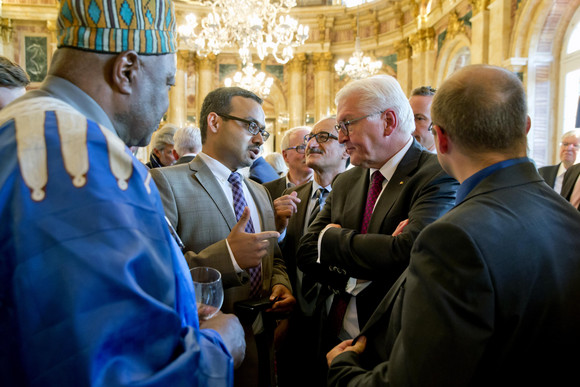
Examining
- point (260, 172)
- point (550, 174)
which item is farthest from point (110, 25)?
point (550, 174)

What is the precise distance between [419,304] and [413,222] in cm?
73

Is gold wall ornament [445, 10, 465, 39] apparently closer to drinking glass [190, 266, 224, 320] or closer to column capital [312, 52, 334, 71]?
column capital [312, 52, 334, 71]

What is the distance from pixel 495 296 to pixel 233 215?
1.51 meters

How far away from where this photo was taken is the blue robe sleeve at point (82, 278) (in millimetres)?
734

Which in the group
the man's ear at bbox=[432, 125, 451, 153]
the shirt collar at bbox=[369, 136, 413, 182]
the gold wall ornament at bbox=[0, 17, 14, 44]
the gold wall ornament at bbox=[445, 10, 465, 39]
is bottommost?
the shirt collar at bbox=[369, 136, 413, 182]

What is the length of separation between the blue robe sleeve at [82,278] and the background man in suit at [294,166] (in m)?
3.34

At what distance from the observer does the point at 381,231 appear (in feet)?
6.79

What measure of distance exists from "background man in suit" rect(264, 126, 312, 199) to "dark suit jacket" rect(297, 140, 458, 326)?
6.06 ft

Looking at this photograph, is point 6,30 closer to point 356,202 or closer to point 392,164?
point 356,202

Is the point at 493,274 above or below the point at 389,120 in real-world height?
below

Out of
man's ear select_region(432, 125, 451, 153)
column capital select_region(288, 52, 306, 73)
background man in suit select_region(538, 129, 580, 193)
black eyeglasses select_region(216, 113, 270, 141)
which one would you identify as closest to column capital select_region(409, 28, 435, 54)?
column capital select_region(288, 52, 306, 73)

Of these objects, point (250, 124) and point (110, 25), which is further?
point (250, 124)

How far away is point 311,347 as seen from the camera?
2676mm

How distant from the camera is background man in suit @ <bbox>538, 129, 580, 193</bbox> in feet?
18.4
